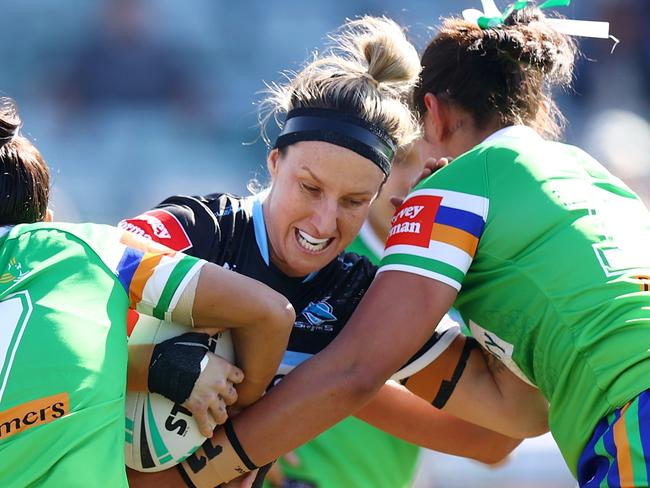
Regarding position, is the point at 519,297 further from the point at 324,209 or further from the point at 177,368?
the point at 177,368

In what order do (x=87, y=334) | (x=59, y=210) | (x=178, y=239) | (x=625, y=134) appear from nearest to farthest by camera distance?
(x=87, y=334) → (x=178, y=239) → (x=59, y=210) → (x=625, y=134)

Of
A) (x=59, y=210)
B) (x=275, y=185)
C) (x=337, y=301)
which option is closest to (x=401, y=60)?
(x=275, y=185)

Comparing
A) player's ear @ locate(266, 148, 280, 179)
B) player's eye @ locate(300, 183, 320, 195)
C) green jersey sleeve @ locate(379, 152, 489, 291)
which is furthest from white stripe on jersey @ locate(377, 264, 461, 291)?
player's ear @ locate(266, 148, 280, 179)

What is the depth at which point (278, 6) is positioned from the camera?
903 cm

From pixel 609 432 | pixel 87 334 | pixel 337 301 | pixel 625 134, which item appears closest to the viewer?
pixel 87 334

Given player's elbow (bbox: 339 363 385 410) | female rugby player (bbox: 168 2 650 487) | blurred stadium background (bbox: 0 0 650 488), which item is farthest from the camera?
blurred stadium background (bbox: 0 0 650 488)

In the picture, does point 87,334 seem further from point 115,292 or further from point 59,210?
point 59,210

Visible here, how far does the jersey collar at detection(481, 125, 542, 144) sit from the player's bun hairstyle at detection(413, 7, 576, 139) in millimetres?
126

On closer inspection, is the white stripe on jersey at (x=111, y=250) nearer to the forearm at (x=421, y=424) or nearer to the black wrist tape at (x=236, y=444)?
the black wrist tape at (x=236, y=444)

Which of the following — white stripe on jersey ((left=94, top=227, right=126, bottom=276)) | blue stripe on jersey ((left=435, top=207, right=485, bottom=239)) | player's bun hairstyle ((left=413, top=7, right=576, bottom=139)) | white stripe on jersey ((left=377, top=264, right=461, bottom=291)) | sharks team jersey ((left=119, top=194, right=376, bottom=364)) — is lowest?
sharks team jersey ((left=119, top=194, right=376, bottom=364))

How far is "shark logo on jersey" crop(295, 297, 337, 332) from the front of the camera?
279 cm

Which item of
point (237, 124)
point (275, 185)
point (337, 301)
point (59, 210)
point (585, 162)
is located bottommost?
point (59, 210)

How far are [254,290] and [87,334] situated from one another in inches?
16.2

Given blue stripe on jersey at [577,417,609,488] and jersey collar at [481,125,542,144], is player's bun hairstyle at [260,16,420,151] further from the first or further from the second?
blue stripe on jersey at [577,417,609,488]
